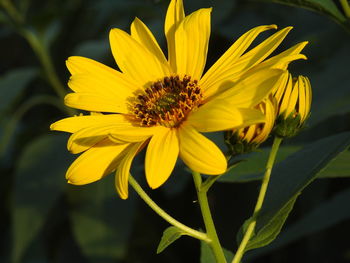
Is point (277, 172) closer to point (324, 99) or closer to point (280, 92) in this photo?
point (280, 92)

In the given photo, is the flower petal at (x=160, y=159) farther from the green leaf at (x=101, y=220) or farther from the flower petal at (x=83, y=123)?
the green leaf at (x=101, y=220)

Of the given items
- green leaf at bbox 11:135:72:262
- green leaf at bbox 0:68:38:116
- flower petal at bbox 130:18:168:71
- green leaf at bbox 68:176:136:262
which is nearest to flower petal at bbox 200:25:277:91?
flower petal at bbox 130:18:168:71

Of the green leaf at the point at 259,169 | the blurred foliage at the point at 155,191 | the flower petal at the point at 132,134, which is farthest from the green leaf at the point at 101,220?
the flower petal at the point at 132,134

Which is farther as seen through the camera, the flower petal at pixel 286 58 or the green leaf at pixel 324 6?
the green leaf at pixel 324 6

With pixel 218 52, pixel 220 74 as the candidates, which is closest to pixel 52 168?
pixel 218 52

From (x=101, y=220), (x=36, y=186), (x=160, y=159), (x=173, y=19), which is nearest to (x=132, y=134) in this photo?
(x=160, y=159)

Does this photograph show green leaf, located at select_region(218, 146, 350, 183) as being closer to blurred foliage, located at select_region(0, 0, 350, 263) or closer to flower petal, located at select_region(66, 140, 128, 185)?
blurred foliage, located at select_region(0, 0, 350, 263)

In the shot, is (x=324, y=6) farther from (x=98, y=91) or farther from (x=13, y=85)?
(x=13, y=85)
